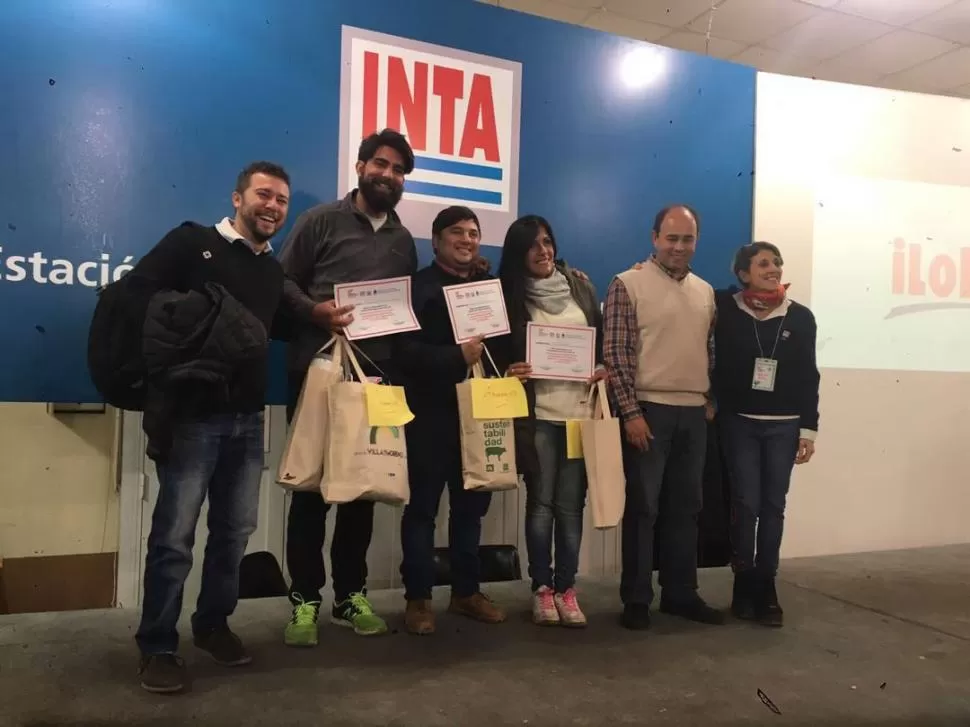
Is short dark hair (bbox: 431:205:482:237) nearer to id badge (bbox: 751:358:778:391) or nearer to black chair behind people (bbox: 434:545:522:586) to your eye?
id badge (bbox: 751:358:778:391)

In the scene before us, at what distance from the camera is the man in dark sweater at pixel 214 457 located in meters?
1.84

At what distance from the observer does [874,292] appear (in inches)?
150

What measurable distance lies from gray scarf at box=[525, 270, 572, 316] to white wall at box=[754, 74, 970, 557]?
1.61 m

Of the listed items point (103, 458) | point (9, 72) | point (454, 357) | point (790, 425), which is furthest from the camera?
point (103, 458)

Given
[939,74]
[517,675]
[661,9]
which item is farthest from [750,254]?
[939,74]

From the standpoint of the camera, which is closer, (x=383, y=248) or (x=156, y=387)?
(x=156, y=387)

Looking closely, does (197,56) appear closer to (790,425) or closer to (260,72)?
(260,72)

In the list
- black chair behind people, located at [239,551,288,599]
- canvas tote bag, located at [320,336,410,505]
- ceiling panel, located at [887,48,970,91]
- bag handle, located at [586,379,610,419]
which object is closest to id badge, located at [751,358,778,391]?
bag handle, located at [586,379,610,419]

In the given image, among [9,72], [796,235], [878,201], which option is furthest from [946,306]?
[9,72]

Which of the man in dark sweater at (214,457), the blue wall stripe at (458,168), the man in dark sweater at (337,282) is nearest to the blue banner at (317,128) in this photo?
the blue wall stripe at (458,168)

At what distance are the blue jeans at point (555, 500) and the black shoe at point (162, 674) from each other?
1.11 metres

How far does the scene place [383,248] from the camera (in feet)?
7.49

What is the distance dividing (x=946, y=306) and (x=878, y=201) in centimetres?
70

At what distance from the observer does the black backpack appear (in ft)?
5.82
